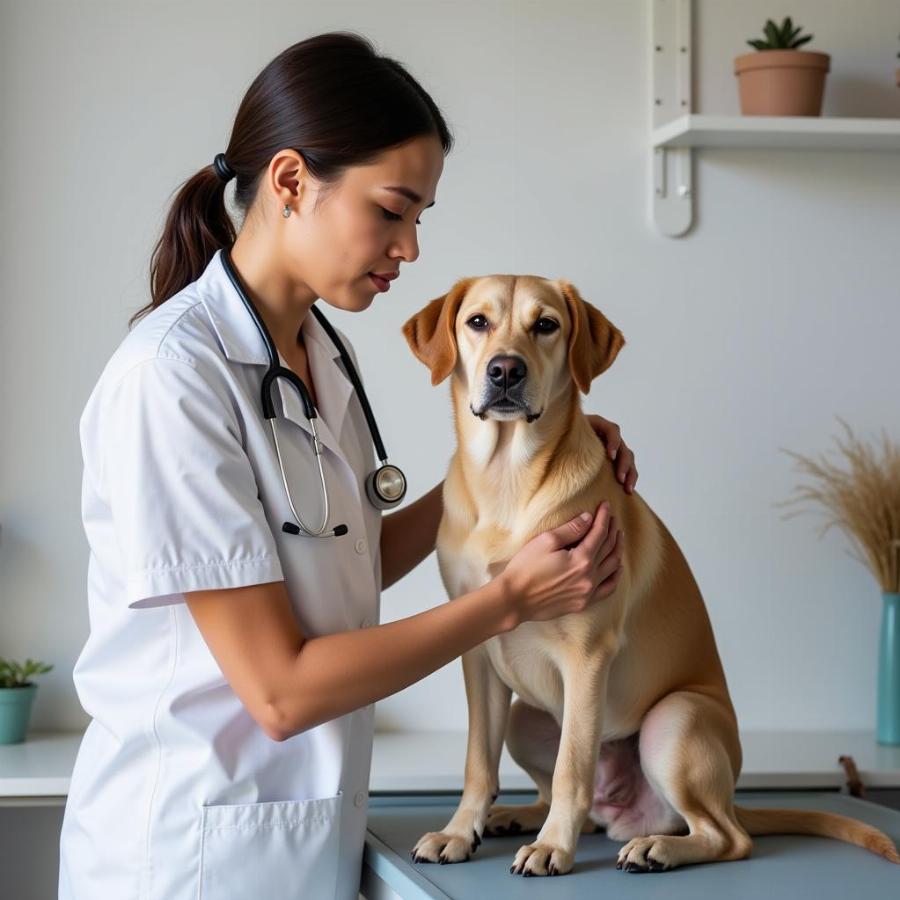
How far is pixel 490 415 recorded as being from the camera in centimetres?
156

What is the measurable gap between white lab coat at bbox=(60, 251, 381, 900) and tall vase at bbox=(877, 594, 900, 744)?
1.56 metres

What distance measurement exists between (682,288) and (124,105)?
47.7 inches

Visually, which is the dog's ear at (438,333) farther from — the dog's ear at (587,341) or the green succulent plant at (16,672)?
the green succulent plant at (16,672)

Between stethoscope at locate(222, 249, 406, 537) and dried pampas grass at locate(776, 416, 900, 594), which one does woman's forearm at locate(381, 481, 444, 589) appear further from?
dried pampas grass at locate(776, 416, 900, 594)

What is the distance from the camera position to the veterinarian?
4.18 feet

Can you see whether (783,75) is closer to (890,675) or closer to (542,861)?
(890,675)

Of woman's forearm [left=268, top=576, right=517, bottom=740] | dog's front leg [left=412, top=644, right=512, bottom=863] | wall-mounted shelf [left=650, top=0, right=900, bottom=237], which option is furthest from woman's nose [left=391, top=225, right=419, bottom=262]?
wall-mounted shelf [left=650, top=0, right=900, bottom=237]

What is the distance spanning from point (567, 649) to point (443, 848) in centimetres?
27

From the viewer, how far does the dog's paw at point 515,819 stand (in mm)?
1647

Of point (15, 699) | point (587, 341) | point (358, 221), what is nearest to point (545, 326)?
point (587, 341)

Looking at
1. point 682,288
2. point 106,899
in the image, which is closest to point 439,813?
point 106,899

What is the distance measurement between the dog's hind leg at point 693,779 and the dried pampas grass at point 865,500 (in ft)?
3.92

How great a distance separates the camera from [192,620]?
4.39 feet

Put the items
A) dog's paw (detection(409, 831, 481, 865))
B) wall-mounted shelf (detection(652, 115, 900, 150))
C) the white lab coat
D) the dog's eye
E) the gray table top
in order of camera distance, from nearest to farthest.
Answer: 1. the white lab coat
2. the gray table top
3. dog's paw (detection(409, 831, 481, 865))
4. the dog's eye
5. wall-mounted shelf (detection(652, 115, 900, 150))
